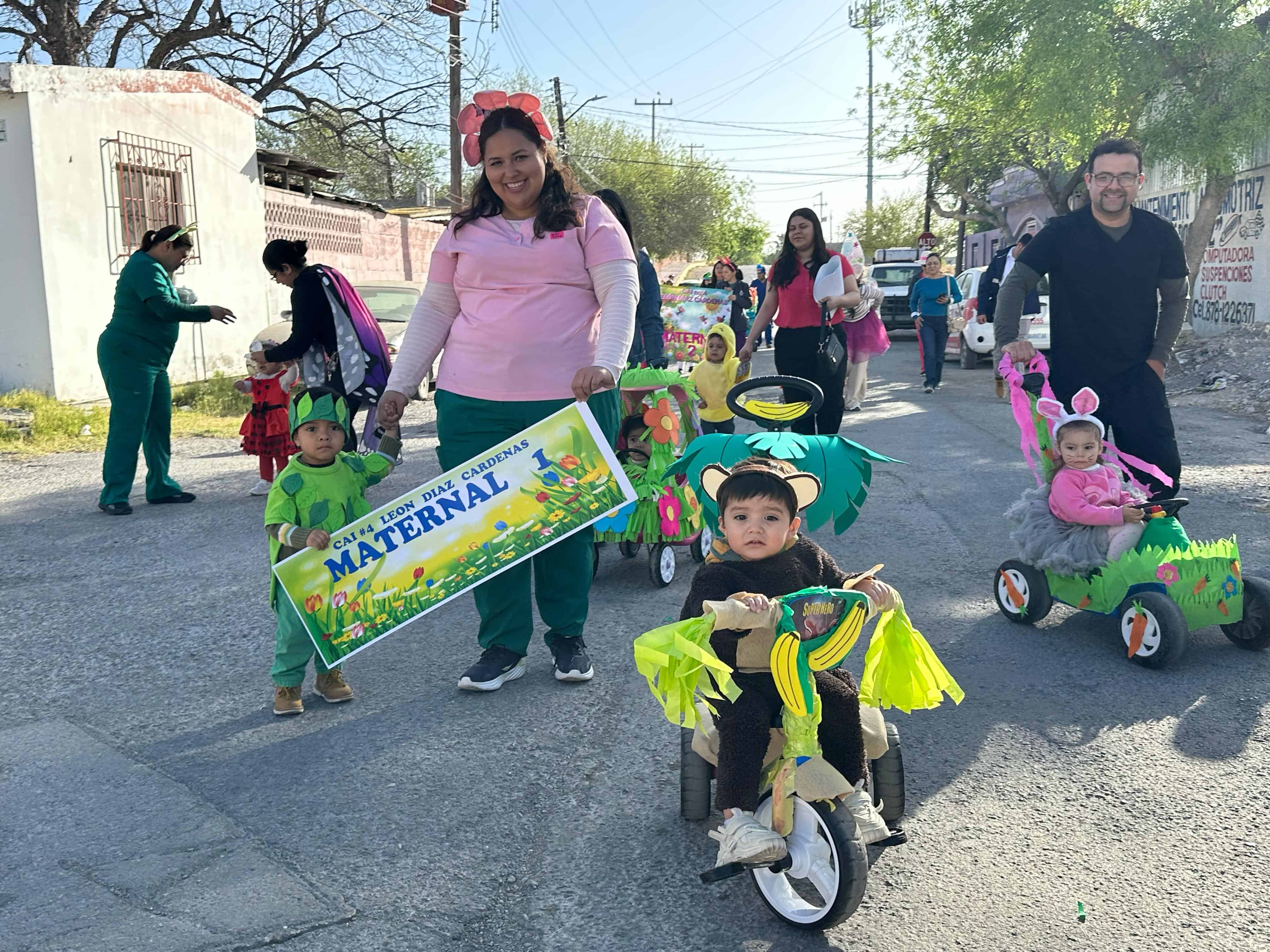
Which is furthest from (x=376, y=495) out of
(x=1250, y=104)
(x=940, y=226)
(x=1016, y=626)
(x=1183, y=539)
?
(x=940, y=226)

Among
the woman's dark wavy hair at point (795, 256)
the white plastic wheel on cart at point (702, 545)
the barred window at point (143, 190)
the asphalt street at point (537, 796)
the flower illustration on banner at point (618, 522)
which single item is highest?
the barred window at point (143, 190)

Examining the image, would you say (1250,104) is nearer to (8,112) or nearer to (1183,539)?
(1183,539)

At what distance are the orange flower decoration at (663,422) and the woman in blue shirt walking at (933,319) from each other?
32.6 feet

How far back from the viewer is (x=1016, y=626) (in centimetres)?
523

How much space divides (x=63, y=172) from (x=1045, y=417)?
12.2 m

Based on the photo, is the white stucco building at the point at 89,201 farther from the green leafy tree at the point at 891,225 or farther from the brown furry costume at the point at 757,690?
the green leafy tree at the point at 891,225

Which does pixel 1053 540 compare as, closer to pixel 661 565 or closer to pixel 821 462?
pixel 821 462

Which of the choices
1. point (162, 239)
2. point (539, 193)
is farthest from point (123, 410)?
point (539, 193)

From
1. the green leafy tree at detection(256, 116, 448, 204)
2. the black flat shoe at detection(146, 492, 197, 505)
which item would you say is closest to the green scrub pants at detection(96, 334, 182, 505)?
the black flat shoe at detection(146, 492, 197, 505)

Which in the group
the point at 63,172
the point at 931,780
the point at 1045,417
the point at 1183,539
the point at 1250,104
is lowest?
the point at 931,780

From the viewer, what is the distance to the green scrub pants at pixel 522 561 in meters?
4.25

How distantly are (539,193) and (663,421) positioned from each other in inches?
91.5

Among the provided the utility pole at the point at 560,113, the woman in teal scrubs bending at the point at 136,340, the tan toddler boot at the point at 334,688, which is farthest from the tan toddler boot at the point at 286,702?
the utility pole at the point at 560,113

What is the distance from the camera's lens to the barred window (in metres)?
14.0
